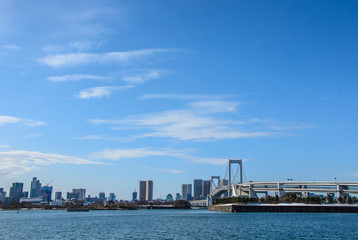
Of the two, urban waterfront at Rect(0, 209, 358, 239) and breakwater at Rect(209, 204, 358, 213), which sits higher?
breakwater at Rect(209, 204, 358, 213)

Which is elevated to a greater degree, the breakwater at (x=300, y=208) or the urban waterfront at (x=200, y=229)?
the breakwater at (x=300, y=208)

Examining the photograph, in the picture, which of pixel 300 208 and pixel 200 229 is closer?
pixel 200 229

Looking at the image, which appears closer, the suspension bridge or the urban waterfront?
the urban waterfront

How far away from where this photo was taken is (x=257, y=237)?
38.9 metres

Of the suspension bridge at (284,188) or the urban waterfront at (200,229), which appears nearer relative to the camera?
the urban waterfront at (200,229)

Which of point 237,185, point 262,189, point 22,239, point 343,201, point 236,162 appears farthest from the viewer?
point 236,162

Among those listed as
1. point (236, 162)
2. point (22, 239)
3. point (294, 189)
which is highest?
point (236, 162)

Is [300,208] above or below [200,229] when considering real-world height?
above

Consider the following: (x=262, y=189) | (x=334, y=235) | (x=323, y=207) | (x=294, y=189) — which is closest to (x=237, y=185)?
(x=262, y=189)

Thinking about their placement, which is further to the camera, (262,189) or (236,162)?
(236,162)

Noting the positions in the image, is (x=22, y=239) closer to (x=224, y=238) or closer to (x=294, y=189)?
(x=224, y=238)

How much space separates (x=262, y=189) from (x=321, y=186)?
1034 inches

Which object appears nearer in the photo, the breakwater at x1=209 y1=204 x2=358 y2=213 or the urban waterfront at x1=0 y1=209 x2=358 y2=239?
the urban waterfront at x1=0 y1=209 x2=358 y2=239

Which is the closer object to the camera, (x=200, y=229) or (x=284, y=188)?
(x=200, y=229)
